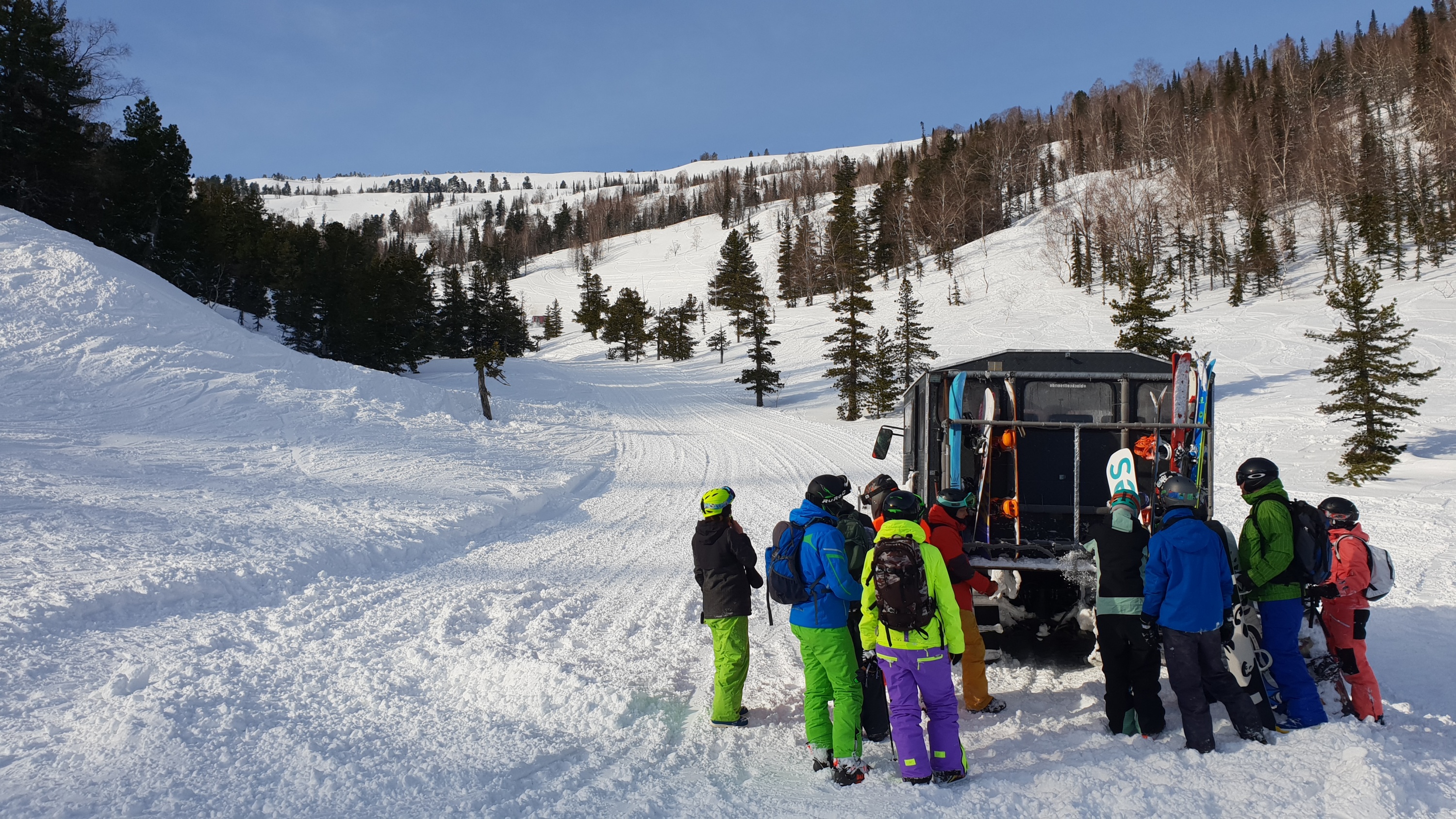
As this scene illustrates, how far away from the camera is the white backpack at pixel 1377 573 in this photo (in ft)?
14.8

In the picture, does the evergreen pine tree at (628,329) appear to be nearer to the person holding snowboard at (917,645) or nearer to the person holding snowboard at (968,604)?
the person holding snowboard at (968,604)

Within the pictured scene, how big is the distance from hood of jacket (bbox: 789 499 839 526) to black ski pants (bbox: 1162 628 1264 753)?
87.7 inches

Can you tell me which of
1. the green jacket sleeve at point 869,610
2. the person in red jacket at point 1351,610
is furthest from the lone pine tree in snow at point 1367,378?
the green jacket sleeve at point 869,610

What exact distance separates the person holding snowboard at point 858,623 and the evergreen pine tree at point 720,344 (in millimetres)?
44416

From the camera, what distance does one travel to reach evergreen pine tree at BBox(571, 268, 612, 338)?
244 ft

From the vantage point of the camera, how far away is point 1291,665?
441 cm

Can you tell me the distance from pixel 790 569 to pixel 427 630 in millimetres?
3907

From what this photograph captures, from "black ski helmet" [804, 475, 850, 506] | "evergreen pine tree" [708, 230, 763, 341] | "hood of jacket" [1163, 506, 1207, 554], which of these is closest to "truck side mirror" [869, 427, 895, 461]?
"black ski helmet" [804, 475, 850, 506]

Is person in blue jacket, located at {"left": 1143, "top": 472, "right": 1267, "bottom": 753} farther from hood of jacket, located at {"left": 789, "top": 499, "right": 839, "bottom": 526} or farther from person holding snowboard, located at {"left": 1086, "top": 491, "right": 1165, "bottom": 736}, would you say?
hood of jacket, located at {"left": 789, "top": 499, "right": 839, "bottom": 526}

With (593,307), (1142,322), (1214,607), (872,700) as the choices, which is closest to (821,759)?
(872,700)

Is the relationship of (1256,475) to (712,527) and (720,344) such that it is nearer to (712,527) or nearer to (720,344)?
(712,527)

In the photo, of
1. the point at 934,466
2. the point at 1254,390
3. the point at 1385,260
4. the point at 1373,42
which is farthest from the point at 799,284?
the point at 934,466

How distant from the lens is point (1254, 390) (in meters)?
24.2

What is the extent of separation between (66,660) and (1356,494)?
17.3 metres
